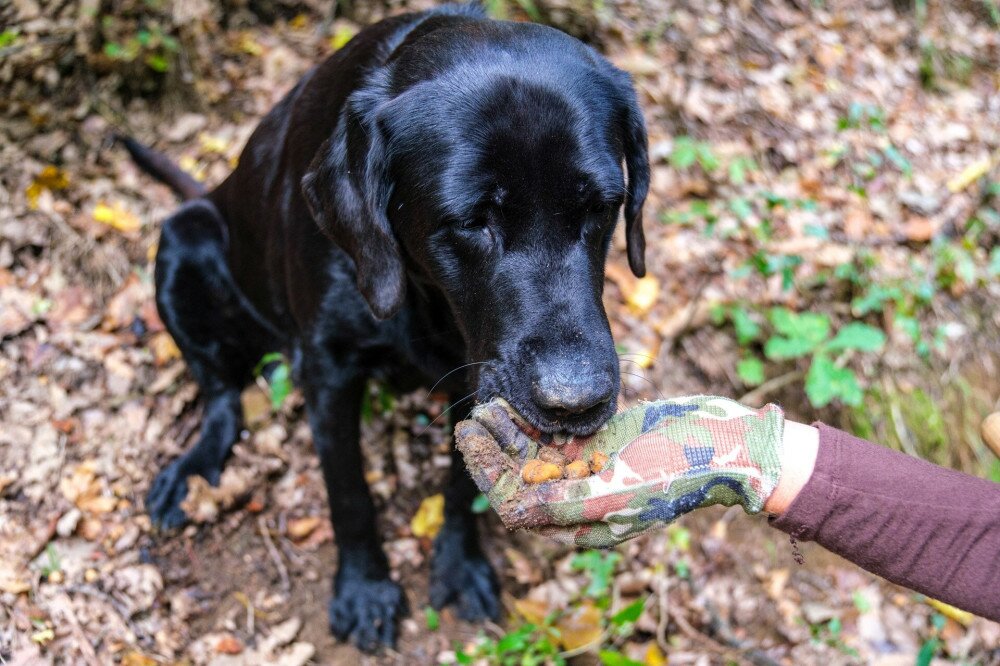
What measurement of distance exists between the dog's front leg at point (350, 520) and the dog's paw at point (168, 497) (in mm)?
615

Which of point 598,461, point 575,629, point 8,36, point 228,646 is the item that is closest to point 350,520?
point 228,646

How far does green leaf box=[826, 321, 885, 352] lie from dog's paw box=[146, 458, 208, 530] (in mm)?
2582

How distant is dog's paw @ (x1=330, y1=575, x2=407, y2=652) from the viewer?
9.89 ft

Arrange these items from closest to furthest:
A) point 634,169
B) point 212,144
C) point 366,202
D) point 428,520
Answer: point 366,202 < point 634,169 < point 428,520 < point 212,144

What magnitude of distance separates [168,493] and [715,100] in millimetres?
3401

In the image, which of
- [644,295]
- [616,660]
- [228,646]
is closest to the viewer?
[616,660]

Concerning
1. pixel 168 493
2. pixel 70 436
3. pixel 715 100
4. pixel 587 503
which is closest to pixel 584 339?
pixel 587 503

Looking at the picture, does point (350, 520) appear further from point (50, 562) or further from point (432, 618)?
point (50, 562)

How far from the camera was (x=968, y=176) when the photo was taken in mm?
4621

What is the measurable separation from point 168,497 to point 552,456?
188 centimetres

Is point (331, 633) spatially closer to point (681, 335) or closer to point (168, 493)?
point (168, 493)

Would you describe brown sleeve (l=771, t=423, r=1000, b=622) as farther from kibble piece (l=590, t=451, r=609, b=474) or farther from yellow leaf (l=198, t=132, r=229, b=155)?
yellow leaf (l=198, t=132, r=229, b=155)

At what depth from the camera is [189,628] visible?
2.92m

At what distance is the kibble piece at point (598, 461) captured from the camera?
1.82m
